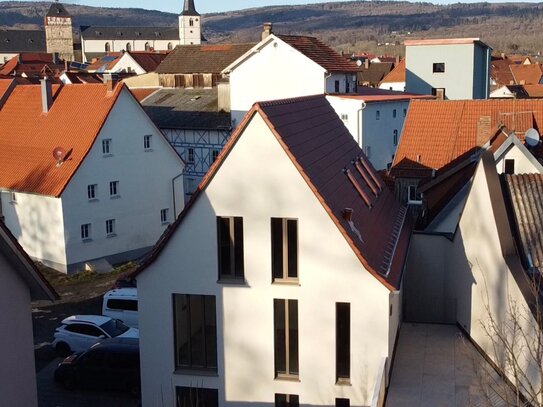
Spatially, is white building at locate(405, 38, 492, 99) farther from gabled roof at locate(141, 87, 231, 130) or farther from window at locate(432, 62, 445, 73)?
gabled roof at locate(141, 87, 231, 130)

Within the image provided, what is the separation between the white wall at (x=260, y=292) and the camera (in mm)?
16234

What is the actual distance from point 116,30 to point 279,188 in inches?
6792

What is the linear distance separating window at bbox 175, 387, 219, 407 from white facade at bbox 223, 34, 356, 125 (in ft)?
106

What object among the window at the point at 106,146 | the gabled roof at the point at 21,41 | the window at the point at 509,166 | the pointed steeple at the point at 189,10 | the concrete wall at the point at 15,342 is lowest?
the concrete wall at the point at 15,342

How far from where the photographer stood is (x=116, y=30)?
180125 mm

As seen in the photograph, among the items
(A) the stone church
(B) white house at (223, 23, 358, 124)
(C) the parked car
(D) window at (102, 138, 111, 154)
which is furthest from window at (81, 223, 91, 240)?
(A) the stone church

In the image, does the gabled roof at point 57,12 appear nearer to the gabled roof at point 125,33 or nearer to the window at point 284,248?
the gabled roof at point 125,33

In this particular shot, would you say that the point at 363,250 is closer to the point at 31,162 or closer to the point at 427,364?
the point at 427,364

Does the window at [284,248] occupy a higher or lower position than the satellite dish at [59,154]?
lower

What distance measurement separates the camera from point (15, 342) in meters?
14.8

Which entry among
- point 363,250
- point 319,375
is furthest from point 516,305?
point 319,375

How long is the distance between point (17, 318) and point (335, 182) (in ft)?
25.2

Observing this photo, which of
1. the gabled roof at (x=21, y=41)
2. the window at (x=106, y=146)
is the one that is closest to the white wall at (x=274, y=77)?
the window at (x=106, y=146)

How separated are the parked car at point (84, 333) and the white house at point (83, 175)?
8517 mm
